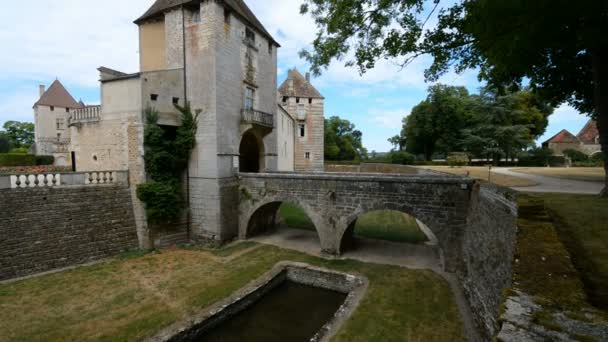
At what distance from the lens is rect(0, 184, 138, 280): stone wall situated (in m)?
9.63

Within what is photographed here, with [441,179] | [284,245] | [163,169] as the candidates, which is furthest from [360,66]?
[163,169]

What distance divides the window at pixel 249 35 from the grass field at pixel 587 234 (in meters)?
14.6

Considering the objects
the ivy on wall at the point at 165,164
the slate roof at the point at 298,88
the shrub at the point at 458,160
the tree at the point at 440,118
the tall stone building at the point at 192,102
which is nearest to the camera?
the ivy on wall at the point at 165,164

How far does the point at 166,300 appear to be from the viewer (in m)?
8.00

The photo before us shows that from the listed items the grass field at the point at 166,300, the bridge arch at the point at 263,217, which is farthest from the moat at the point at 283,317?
the bridge arch at the point at 263,217

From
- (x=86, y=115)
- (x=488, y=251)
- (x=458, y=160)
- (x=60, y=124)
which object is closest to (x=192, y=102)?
(x=86, y=115)

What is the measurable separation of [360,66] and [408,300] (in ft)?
23.9

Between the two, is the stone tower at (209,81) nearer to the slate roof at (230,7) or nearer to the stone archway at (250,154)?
the slate roof at (230,7)

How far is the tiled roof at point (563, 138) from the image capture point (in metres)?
34.4

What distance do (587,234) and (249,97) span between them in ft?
46.7

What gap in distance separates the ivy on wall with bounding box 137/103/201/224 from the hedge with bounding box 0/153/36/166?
2191cm

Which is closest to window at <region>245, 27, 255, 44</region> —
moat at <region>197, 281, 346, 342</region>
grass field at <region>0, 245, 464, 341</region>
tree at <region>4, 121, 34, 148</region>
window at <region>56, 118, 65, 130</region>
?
grass field at <region>0, 245, 464, 341</region>

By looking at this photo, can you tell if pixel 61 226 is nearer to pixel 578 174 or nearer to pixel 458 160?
pixel 578 174

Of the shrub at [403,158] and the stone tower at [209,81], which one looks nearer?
the stone tower at [209,81]
